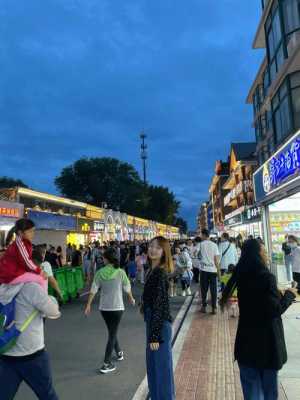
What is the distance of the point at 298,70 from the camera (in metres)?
16.0

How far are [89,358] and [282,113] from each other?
1491cm

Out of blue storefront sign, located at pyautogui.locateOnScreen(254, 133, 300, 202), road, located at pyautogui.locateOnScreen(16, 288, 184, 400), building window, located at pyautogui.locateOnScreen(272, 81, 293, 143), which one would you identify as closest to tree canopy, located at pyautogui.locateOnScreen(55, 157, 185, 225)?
building window, located at pyautogui.locateOnScreen(272, 81, 293, 143)

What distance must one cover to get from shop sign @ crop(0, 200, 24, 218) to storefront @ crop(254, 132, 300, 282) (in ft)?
34.3

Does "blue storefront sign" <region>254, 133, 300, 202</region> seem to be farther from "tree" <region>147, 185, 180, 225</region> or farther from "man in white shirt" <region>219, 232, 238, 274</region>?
"tree" <region>147, 185, 180, 225</region>

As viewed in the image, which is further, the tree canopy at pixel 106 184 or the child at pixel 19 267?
the tree canopy at pixel 106 184

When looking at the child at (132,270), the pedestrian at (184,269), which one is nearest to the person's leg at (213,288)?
the pedestrian at (184,269)

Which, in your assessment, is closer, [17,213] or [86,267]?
[17,213]

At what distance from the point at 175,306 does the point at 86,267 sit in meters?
Result: 8.91

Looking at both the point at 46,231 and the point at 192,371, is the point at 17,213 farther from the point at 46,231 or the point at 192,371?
the point at 192,371

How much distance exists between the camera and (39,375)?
117 inches

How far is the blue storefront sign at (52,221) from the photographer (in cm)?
1967

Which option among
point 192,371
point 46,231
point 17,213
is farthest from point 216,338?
point 46,231

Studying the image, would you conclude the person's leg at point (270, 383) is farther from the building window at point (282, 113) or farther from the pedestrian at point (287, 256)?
the building window at point (282, 113)

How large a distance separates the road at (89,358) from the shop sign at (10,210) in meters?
7.70
